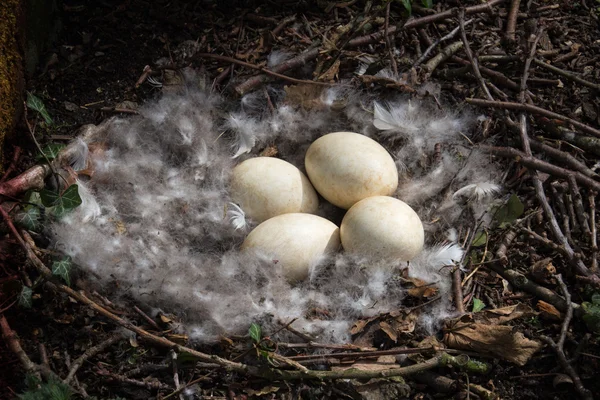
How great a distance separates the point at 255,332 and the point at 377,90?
1.31m

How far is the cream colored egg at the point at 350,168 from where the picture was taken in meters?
2.39

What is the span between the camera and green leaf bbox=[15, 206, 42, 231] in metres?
2.16

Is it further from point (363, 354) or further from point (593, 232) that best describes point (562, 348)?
point (363, 354)

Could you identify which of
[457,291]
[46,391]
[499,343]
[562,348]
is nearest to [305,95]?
[457,291]

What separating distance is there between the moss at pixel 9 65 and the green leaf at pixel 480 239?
5.98 ft

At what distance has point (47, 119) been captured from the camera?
2314 millimetres

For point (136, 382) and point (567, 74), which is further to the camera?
point (567, 74)

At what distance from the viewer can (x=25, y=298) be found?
6.49 ft

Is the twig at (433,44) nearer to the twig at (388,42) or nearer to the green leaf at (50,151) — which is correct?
the twig at (388,42)

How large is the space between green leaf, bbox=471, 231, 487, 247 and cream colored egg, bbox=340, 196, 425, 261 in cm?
23

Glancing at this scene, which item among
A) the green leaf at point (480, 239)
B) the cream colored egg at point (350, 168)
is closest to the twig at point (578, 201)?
the green leaf at point (480, 239)

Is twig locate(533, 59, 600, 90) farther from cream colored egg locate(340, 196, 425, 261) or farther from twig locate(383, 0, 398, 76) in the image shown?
cream colored egg locate(340, 196, 425, 261)

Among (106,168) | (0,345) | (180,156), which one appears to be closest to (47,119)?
(106,168)

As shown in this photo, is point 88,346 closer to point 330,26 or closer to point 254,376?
point 254,376
